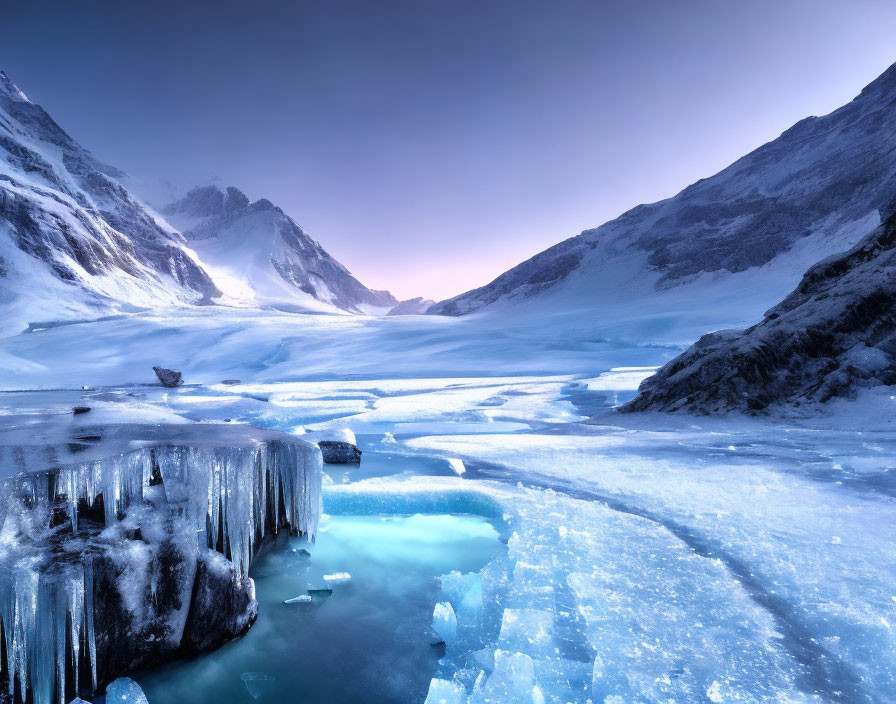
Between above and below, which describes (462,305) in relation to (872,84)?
below

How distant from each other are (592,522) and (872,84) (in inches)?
3425

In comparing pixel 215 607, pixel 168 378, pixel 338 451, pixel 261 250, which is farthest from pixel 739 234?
pixel 261 250

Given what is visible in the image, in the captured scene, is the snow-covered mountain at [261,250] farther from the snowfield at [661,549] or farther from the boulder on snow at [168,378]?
the snowfield at [661,549]

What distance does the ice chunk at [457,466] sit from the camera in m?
8.71

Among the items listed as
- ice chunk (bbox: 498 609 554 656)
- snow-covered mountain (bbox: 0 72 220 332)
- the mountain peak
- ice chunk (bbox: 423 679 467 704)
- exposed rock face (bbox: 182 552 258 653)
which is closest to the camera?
ice chunk (bbox: 423 679 467 704)

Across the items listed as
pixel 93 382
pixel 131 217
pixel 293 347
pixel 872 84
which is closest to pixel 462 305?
pixel 293 347

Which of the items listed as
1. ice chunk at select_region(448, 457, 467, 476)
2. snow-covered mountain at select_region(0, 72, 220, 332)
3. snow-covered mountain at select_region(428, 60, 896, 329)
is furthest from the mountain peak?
ice chunk at select_region(448, 457, 467, 476)

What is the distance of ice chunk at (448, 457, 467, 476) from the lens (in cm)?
871

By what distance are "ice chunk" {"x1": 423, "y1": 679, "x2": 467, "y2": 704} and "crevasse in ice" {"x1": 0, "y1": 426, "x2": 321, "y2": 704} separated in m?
2.23

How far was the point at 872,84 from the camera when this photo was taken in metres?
63.2

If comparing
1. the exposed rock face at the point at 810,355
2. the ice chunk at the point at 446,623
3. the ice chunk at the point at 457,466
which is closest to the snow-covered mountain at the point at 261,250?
the exposed rock face at the point at 810,355

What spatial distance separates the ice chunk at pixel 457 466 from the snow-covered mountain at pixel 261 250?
11379cm

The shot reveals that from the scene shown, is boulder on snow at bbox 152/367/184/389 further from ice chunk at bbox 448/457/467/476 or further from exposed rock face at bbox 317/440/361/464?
ice chunk at bbox 448/457/467/476

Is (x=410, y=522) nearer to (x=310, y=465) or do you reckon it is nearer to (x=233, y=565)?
(x=310, y=465)
